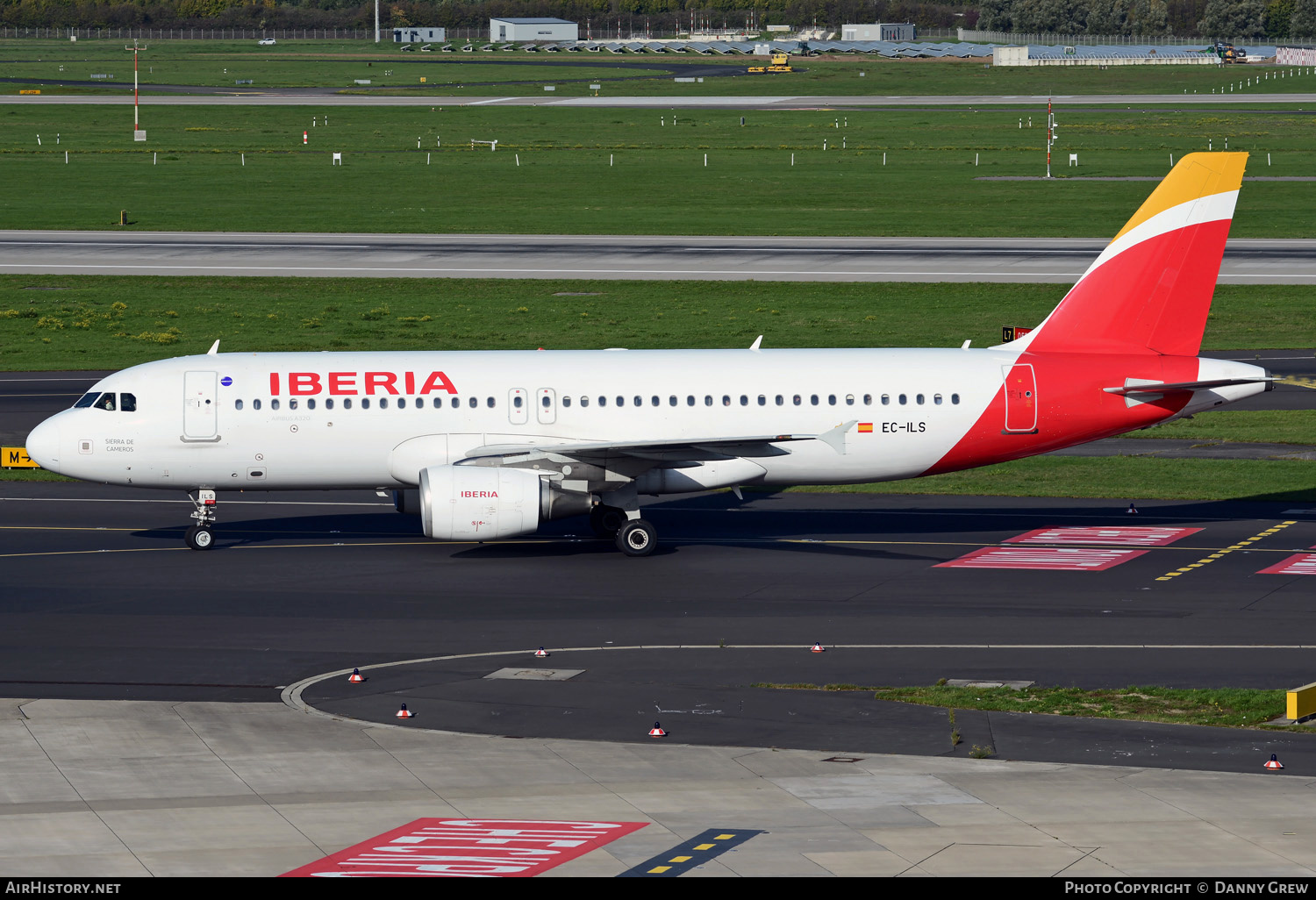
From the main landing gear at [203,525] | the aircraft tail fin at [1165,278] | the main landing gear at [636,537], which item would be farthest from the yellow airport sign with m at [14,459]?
the aircraft tail fin at [1165,278]

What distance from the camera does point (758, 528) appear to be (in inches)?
1679

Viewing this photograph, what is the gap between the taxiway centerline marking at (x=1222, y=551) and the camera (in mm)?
36594

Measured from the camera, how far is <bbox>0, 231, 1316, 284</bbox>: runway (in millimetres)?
→ 85000

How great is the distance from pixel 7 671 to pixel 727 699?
507 inches

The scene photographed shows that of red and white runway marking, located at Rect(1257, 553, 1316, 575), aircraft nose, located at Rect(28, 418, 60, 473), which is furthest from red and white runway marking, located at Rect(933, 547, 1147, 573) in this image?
aircraft nose, located at Rect(28, 418, 60, 473)

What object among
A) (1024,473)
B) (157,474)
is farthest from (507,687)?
(1024,473)

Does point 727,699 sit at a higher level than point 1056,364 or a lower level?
lower

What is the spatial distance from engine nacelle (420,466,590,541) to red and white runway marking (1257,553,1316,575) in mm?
16354

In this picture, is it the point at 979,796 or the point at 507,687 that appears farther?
the point at 507,687

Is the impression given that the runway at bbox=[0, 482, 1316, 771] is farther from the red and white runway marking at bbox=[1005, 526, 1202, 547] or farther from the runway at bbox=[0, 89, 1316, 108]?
the runway at bbox=[0, 89, 1316, 108]

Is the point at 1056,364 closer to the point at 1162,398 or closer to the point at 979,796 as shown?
the point at 1162,398

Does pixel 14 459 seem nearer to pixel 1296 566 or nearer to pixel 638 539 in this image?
pixel 638 539

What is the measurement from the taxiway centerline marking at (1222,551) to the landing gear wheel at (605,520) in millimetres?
12905

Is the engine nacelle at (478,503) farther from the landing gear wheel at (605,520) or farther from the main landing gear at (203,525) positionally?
the main landing gear at (203,525)
